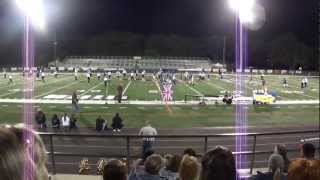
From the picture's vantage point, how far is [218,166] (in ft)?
11.3

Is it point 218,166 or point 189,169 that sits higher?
point 218,166

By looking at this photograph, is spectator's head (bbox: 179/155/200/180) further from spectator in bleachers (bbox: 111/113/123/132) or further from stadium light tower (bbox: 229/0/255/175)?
spectator in bleachers (bbox: 111/113/123/132)

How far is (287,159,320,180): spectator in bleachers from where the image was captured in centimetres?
316

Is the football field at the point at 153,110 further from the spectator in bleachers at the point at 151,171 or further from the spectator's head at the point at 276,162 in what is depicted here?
the spectator in bleachers at the point at 151,171

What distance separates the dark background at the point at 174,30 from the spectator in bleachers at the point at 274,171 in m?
103

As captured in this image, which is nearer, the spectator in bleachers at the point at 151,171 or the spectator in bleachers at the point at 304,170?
the spectator in bleachers at the point at 304,170

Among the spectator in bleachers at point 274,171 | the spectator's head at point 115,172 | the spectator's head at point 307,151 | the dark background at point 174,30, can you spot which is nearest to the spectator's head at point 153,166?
the spectator in bleachers at point 274,171

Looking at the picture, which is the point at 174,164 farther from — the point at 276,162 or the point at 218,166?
the point at 218,166

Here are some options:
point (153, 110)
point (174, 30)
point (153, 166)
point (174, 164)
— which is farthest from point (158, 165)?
point (174, 30)

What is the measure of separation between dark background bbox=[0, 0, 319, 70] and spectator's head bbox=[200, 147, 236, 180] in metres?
104

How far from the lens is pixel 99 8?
406ft

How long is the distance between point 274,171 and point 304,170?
2048 millimetres

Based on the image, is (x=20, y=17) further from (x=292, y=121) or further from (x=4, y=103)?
(x=292, y=121)

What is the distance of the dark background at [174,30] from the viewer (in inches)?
4587
